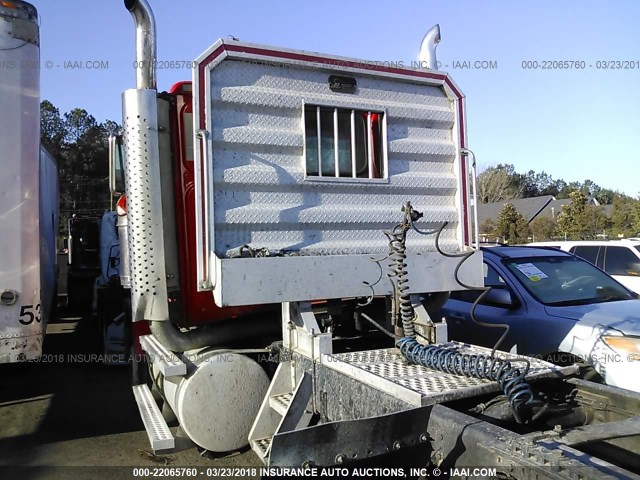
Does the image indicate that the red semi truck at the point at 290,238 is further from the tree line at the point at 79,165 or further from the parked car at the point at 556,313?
the tree line at the point at 79,165

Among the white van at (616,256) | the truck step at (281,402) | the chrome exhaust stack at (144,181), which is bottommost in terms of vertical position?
the truck step at (281,402)

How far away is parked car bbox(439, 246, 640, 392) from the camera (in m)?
4.61

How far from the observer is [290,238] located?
418 centimetres

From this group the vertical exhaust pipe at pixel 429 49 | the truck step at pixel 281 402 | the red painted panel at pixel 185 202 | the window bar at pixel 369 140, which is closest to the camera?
the truck step at pixel 281 402

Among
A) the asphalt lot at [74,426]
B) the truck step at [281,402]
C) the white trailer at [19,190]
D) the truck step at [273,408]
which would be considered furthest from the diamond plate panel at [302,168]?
the asphalt lot at [74,426]

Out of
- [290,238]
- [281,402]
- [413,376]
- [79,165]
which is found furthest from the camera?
[79,165]

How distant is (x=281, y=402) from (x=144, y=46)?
2.87 meters

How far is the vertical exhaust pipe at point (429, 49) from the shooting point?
5.03 metres

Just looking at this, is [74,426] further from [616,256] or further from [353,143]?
[616,256]

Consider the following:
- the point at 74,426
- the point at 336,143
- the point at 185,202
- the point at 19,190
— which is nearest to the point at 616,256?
the point at 336,143

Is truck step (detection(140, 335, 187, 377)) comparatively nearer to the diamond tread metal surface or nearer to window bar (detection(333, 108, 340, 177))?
the diamond tread metal surface

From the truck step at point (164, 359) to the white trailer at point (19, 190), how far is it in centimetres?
107

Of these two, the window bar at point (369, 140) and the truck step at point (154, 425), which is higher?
the window bar at point (369, 140)

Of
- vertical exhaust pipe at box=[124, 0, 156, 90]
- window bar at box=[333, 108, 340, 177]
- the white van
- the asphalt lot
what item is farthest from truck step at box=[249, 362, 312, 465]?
the white van
